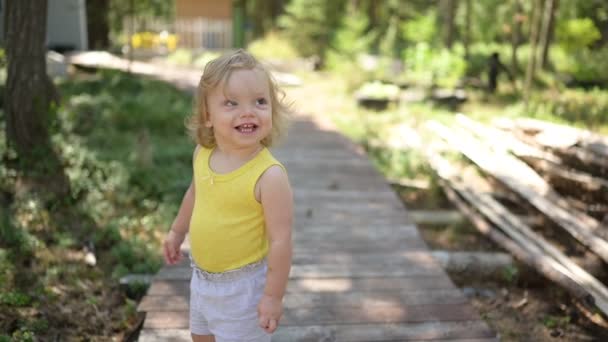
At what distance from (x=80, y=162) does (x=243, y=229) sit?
4400mm

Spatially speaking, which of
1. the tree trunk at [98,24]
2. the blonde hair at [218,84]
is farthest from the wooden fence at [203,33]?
the blonde hair at [218,84]

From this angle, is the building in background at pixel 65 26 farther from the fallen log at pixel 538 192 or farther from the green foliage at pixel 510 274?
the green foliage at pixel 510 274

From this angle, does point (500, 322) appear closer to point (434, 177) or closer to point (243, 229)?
point (243, 229)

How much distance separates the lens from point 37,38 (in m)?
5.28

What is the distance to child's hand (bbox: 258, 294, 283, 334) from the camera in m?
1.98

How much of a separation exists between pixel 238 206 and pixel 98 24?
52.3ft

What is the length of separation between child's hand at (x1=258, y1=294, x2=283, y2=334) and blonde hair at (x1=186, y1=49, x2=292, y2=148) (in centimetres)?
64

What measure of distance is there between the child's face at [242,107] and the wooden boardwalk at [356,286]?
155 cm

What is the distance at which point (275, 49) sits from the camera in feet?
62.8

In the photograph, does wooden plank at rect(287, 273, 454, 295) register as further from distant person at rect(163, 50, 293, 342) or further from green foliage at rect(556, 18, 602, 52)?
green foliage at rect(556, 18, 602, 52)

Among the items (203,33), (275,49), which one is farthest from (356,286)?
(203,33)

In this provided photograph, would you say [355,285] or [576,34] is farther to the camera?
[576,34]

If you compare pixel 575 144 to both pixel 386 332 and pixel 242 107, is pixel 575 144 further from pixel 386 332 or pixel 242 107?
pixel 242 107

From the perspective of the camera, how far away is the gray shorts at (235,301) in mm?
2123
